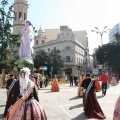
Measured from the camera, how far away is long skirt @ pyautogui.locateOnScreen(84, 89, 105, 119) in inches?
396

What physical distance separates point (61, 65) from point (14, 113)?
68733 mm

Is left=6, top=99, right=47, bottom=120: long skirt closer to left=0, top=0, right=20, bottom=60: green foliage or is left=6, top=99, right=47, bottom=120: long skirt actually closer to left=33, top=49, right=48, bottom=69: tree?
left=0, top=0, right=20, bottom=60: green foliage

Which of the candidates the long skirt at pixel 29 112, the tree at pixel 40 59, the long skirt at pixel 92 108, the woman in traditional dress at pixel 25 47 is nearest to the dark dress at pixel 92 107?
the long skirt at pixel 92 108

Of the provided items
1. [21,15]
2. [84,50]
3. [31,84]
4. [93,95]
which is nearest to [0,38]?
[21,15]

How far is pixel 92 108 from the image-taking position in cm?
1052

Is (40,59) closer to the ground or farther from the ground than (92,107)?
farther from the ground

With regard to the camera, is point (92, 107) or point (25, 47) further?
point (25, 47)

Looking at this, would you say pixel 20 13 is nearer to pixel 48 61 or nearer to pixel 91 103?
pixel 48 61

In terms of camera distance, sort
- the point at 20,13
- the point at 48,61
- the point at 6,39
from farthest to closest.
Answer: the point at 48,61
the point at 20,13
the point at 6,39

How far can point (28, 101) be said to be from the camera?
5.94m

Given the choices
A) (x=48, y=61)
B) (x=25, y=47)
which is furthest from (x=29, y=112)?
(x=48, y=61)

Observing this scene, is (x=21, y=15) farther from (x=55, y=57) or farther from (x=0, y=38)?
(x=0, y=38)

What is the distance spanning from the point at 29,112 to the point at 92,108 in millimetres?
5245

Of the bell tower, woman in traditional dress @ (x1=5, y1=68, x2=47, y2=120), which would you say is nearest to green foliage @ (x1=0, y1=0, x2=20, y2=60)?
the bell tower
